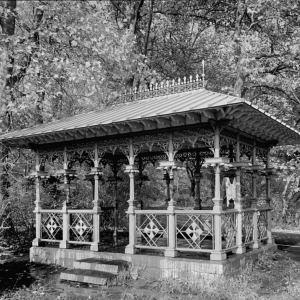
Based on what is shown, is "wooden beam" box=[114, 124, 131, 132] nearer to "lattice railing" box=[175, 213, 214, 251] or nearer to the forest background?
"lattice railing" box=[175, 213, 214, 251]

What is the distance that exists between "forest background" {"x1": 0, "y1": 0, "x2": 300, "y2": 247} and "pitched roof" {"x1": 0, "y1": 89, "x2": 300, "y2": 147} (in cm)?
325

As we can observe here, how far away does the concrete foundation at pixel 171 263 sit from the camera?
341 inches

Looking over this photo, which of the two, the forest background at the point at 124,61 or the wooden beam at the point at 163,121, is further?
the forest background at the point at 124,61

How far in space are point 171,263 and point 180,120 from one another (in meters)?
3.35

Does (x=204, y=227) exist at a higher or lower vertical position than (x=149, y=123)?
lower

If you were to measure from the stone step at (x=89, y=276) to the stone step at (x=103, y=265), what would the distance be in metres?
0.19

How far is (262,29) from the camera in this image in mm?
19938

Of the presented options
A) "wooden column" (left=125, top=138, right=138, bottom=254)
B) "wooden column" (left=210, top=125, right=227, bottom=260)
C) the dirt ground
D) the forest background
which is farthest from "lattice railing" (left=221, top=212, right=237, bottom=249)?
the forest background

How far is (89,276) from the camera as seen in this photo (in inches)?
353

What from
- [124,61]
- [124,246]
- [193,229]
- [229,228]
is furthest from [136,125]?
[124,61]

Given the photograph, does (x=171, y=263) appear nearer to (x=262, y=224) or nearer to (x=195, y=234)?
(x=195, y=234)

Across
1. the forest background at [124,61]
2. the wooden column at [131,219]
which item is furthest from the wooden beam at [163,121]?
the forest background at [124,61]

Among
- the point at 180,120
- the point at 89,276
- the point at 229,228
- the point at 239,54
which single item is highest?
the point at 239,54

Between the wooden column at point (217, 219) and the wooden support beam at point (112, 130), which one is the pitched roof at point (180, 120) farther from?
the wooden column at point (217, 219)
